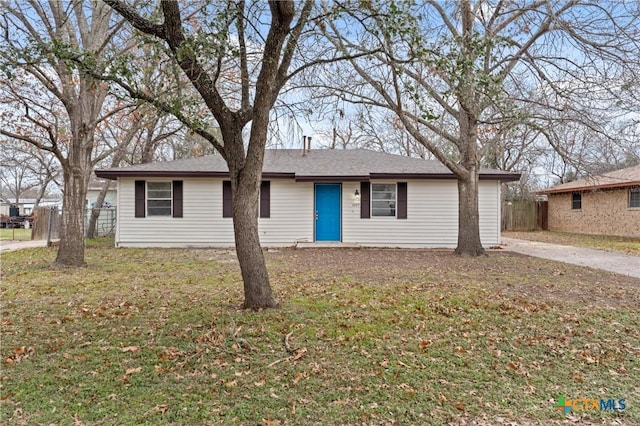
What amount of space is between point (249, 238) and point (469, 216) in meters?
7.47

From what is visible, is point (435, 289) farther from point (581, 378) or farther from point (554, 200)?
point (554, 200)

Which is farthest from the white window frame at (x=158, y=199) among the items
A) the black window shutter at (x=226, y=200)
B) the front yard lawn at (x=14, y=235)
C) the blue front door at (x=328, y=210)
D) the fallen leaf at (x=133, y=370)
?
the fallen leaf at (x=133, y=370)

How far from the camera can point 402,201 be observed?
12.8 meters

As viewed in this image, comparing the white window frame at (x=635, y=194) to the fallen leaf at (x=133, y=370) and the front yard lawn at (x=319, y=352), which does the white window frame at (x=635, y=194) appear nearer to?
the front yard lawn at (x=319, y=352)

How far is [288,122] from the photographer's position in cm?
586

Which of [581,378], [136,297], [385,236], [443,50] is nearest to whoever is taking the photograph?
[581,378]

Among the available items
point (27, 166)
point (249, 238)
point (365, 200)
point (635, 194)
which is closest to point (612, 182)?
point (635, 194)

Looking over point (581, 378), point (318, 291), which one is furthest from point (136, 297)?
point (581, 378)

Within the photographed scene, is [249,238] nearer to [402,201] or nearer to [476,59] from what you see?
[476,59]

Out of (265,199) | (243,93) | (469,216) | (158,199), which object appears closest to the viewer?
(243,93)

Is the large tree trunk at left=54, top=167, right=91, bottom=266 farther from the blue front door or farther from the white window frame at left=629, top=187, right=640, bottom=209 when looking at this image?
the white window frame at left=629, top=187, right=640, bottom=209

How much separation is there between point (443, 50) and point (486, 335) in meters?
3.53

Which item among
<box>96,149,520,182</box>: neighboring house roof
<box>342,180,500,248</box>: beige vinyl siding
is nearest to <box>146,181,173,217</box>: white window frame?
<box>96,149,520,182</box>: neighboring house roof

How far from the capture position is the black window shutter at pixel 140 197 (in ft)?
40.9
